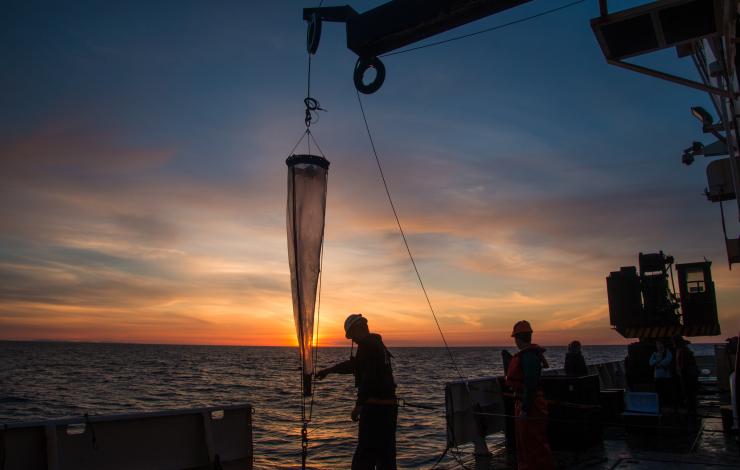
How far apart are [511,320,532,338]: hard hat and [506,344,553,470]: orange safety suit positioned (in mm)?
238

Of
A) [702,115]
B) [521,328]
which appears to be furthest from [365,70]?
[702,115]

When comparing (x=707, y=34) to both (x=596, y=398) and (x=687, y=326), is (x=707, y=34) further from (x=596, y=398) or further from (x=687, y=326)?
(x=687, y=326)

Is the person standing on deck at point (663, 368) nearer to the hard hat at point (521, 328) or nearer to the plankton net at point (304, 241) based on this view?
the hard hat at point (521, 328)

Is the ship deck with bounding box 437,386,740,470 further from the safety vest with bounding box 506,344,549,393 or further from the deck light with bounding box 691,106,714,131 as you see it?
the deck light with bounding box 691,106,714,131

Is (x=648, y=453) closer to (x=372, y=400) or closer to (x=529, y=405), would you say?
(x=529, y=405)

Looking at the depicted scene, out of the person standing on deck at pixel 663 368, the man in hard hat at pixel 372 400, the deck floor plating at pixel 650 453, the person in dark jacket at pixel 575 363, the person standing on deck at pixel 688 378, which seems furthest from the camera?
the person standing on deck at pixel 663 368

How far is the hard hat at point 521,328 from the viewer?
673 cm

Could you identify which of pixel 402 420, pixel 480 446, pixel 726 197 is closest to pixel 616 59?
pixel 480 446

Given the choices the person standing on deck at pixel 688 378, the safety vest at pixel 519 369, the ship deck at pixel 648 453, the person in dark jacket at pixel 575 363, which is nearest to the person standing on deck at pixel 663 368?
the person standing on deck at pixel 688 378

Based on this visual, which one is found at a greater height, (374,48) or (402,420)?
(374,48)

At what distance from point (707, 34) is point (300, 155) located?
4609 millimetres

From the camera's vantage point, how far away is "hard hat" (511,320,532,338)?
6.73 metres

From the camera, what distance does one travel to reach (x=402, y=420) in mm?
23156

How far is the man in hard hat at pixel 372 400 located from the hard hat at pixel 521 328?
1.74m
